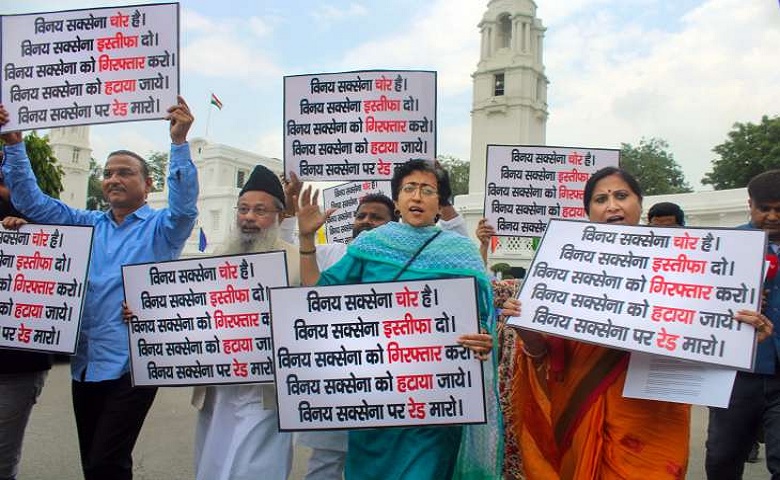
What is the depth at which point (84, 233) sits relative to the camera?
358cm

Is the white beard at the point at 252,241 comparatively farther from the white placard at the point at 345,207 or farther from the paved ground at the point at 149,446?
the white placard at the point at 345,207

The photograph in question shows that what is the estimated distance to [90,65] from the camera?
3.94m

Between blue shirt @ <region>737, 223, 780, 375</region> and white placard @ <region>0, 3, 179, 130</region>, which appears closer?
blue shirt @ <region>737, 223, 780, 375</region>

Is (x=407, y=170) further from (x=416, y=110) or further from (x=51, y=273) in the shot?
(x=51, y=273)

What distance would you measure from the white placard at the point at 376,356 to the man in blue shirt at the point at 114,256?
3.69 ft

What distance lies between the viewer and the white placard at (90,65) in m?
3.83

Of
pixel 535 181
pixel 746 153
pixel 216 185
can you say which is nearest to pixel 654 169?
pixel 746 153

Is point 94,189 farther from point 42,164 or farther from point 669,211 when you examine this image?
point 669,211

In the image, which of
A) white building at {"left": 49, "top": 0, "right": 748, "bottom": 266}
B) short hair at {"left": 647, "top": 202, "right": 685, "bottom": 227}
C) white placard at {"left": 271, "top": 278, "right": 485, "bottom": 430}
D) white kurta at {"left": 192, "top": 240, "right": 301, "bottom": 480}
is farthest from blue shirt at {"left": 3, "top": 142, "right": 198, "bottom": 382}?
white building at {"left": 49, "top": 0, "right": 748, "bottom": 266}

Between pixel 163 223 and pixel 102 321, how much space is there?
0.64 meters

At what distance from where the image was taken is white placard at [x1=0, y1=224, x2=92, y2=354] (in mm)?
3537

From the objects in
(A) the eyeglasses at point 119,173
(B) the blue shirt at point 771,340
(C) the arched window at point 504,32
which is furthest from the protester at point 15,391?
(C) the arched window at point 504,32

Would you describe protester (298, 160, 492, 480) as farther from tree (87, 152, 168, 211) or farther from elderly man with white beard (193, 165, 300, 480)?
tree (87, 152, 168, 211)

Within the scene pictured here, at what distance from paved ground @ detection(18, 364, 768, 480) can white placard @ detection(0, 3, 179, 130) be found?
116 inches
